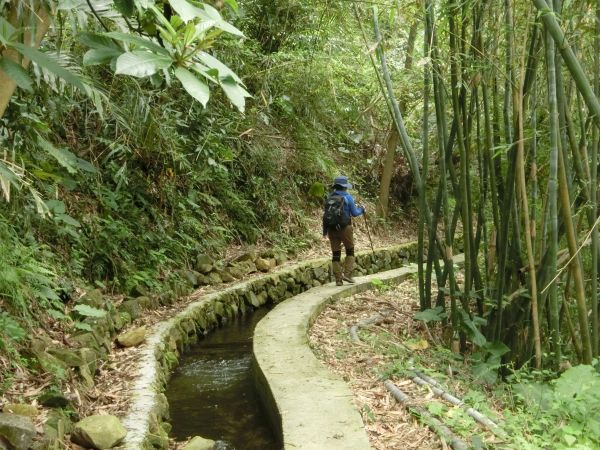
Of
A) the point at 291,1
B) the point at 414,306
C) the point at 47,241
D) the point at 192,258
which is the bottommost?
the point at 414,306

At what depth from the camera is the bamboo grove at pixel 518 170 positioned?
375 centimetres

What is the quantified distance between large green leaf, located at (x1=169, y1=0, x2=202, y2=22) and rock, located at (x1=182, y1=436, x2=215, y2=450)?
9.16 ft

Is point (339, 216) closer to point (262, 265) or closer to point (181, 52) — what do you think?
point (262, 265)

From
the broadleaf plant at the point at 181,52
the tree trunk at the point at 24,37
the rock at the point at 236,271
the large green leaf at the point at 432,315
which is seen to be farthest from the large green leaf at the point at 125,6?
the rock at the point at 236,271

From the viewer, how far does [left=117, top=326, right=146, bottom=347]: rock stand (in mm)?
4625

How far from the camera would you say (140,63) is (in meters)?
1.08

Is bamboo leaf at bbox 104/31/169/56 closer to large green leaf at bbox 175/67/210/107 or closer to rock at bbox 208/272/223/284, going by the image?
large green leaf at bbox 175/67/210/107

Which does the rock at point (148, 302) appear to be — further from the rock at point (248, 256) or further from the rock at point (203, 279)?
the rock at point (248, 256)

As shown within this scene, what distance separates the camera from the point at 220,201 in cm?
852

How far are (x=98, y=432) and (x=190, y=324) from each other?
292 centimetres

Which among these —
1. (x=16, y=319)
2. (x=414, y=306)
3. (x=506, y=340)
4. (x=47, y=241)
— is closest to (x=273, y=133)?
(x=414, y=306)

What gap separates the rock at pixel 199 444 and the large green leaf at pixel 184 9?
2.79 meters

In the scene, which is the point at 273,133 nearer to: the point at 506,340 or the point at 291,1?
the point at 291,1

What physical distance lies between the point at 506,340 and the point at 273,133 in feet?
20.5
